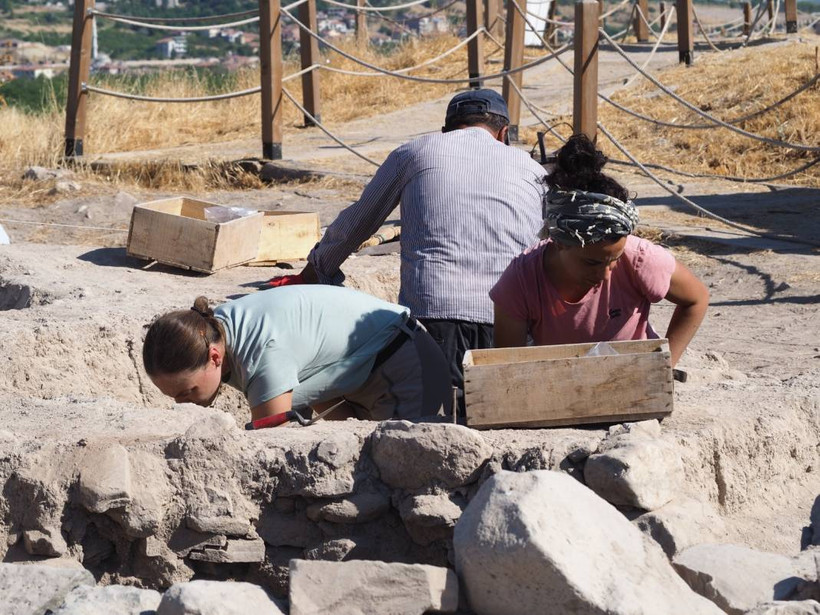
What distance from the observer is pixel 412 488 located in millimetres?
3396

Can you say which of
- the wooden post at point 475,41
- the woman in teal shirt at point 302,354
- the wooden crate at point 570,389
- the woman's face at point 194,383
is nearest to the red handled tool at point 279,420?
the woman in teal shirt at point 302,354

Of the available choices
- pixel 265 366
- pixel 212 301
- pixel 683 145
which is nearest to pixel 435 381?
pixel 265 366

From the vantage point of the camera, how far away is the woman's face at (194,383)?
3.59m

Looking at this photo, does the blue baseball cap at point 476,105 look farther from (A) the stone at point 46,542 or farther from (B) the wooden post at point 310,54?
(B) the wooden post at point 310,54

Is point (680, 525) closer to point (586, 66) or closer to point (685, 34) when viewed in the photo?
point (586, 66)

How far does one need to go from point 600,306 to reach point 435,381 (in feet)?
2.42

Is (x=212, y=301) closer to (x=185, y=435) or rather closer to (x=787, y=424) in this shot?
(x=185, y=435)

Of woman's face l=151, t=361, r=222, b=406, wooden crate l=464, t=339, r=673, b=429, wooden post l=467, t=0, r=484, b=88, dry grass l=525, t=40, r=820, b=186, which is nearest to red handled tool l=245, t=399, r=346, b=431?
woman's face l=151, t=361, r=222, b=406

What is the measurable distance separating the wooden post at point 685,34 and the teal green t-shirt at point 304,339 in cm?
914

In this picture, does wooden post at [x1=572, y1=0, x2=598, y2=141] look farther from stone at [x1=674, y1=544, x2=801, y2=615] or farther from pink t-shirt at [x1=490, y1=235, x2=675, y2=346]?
stone at [x1=674, y1=544, x2=801, y2=615]

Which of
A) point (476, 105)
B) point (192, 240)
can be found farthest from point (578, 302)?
point (192, 240)

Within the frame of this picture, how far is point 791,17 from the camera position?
14812mm

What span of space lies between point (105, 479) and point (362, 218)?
5.15 feet

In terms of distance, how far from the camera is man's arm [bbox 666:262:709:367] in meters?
3.61
